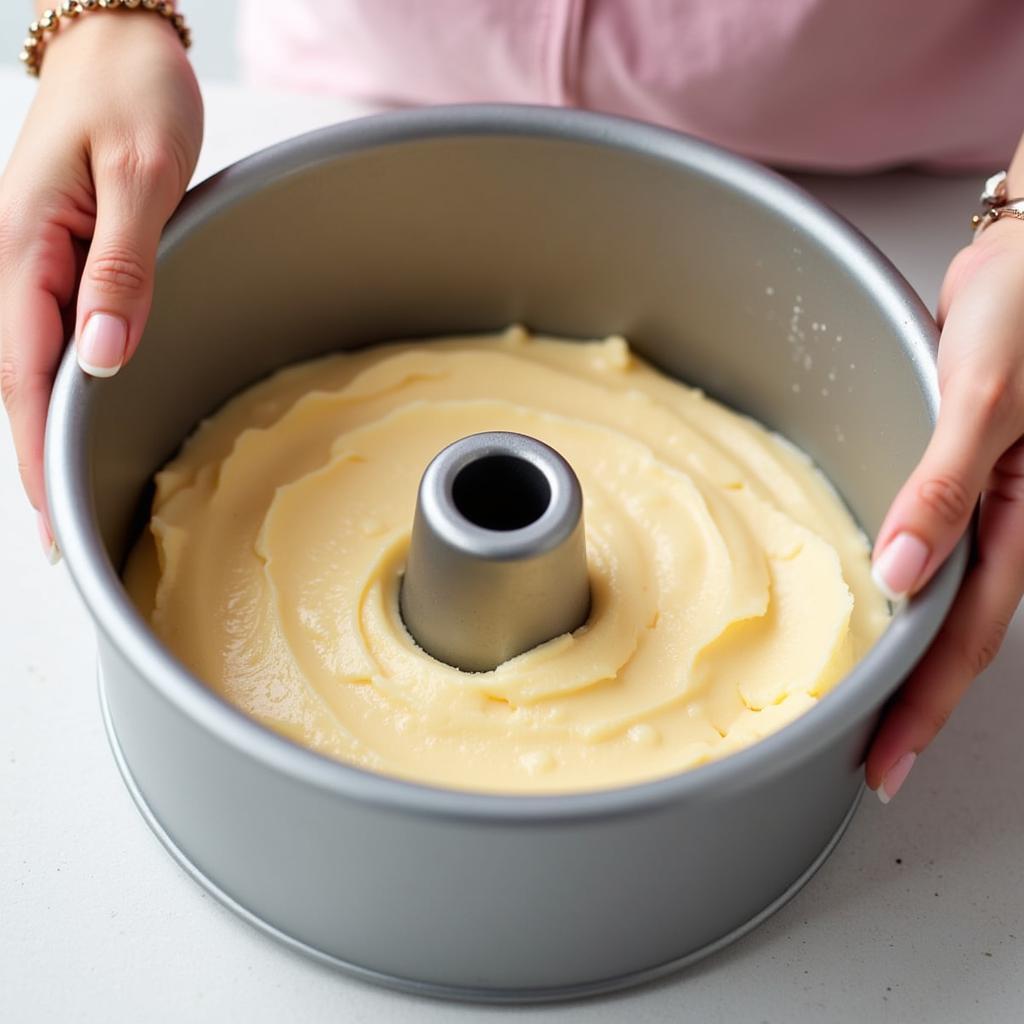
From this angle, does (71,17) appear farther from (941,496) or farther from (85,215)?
(941,496)

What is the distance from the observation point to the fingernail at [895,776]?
2.98 ft

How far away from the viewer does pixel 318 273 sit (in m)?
1.14

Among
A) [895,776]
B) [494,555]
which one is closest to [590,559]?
[494,555]

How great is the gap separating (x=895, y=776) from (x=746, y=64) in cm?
65

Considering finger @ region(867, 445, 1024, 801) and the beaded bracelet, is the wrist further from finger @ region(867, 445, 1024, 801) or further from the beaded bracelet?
finger @ region(867, 445, 1024, 801)

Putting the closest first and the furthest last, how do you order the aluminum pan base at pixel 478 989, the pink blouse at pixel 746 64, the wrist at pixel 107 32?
the aluminum pan base at pixel 478 989, the wrist at pixel 107 32, the pink blouse at pixel 746 64

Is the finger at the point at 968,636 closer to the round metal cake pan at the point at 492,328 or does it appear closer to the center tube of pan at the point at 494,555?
the round metal cake pan at the point at 492,328

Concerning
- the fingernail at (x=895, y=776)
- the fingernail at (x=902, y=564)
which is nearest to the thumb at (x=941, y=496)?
the fingernail at (x=902, y=564)

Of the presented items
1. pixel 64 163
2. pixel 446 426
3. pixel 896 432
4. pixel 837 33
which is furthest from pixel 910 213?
pixel 64 163

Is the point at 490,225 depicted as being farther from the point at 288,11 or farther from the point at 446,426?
the point at 288,11

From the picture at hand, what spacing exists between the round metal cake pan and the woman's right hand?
41mm

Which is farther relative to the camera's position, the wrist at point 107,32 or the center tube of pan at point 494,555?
the wrist at point 107,32

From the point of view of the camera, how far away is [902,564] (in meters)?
0.82

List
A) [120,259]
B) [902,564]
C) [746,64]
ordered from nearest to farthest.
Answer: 1. [902,564]
2. [120,259]
3. [746,64]
